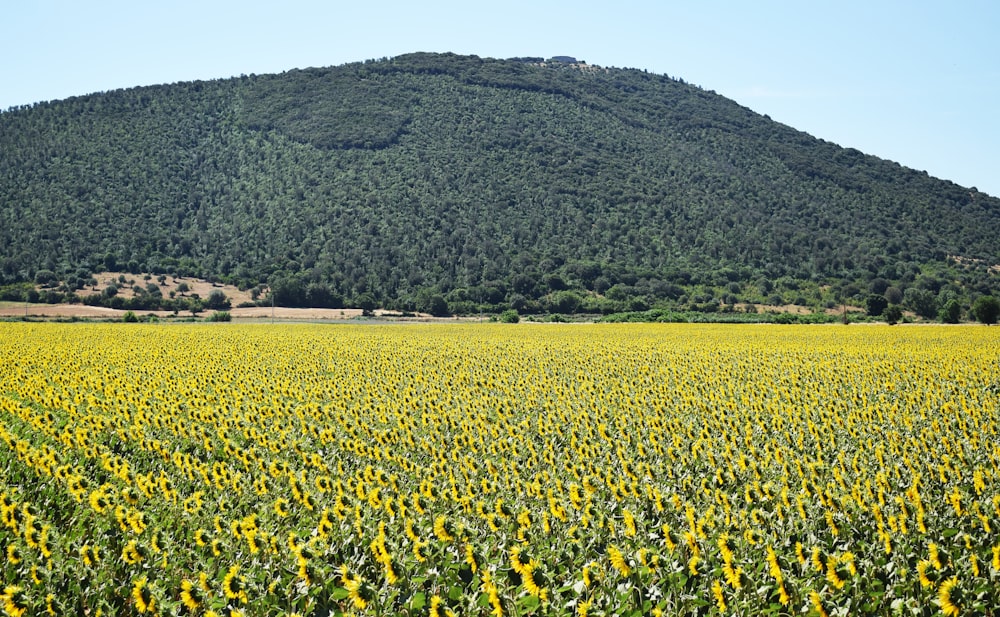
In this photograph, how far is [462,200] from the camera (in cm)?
12381

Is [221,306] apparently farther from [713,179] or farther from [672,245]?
[713,179]

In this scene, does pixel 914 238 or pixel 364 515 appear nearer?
pixel 364 515

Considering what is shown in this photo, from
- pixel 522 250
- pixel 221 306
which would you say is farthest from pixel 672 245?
pixel 221 306

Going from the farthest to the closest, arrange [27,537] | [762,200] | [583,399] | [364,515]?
[762,200]
[583,399]
[364,515]
[27,537]

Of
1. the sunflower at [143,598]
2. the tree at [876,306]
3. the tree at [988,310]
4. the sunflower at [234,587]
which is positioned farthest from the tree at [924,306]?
the sunflower at [143,598]

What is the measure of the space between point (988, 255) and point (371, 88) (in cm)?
12400

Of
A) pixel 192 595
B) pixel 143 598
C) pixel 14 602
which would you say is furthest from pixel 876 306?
pixel 14 602

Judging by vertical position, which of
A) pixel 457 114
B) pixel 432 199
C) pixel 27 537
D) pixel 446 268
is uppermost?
pixel 457 114

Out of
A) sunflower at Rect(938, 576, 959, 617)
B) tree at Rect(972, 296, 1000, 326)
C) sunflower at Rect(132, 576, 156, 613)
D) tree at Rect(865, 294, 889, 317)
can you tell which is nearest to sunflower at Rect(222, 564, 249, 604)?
sunflower at Rect(132, 576, 156, 613)

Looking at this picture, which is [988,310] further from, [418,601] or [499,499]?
[418,601]

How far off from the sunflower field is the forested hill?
76.9 meters

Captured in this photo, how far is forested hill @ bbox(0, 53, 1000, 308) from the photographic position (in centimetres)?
10431

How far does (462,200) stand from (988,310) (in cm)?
7764

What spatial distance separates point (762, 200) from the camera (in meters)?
131
